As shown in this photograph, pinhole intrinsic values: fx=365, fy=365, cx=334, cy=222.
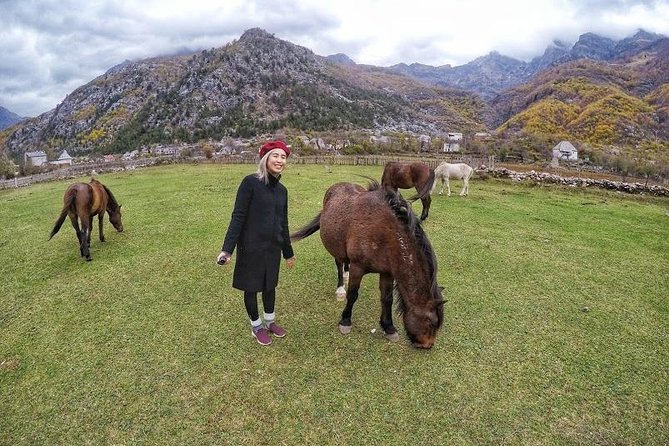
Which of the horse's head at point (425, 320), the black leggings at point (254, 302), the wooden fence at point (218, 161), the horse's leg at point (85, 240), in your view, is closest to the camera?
the horse's head at point (425, 320)

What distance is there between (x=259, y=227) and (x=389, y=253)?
4.81 ft

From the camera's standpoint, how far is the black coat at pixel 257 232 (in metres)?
3.96

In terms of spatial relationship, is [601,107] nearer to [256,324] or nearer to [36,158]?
[256,324]

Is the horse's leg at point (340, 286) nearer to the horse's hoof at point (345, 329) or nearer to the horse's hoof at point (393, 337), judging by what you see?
the horse's hoof at point (345, 329)

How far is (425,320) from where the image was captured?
3744 mm

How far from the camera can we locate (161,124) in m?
104

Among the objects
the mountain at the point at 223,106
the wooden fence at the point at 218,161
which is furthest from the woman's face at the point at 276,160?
the mountain at the point at 223,106

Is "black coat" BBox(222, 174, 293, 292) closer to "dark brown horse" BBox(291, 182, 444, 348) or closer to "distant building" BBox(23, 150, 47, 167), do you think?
"dark brown horse" BBox(291, 182, 444, 348)

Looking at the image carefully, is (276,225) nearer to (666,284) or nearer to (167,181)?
(666,284)

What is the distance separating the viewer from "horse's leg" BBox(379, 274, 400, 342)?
4.38 metres

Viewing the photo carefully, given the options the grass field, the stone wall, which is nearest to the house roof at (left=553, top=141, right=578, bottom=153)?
the stone wall

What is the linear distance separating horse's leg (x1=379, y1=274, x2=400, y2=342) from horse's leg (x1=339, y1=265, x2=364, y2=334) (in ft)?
0.94

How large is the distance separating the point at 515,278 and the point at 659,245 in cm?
493

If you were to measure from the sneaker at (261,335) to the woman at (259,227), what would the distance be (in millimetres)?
Result: 238
